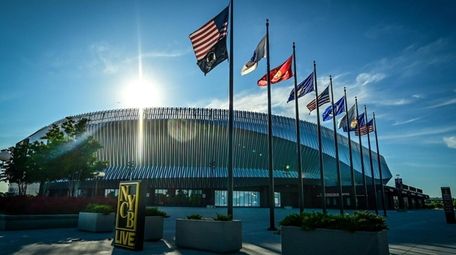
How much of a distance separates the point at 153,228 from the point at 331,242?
8.23m

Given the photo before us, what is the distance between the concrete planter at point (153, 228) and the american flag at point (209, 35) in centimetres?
773

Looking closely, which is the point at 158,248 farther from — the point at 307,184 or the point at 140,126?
the point at 307,184

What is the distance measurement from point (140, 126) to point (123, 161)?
28.7 feet

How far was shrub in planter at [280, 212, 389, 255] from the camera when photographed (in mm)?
7422

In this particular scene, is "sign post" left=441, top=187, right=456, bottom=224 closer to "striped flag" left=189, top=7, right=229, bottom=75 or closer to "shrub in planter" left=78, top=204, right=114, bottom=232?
"striped flag" left=189, top=7, right=229, bottom=75

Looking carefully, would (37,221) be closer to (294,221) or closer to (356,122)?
(294,221)

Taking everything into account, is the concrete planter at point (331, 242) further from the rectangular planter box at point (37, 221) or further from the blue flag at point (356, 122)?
the blue flag at point (356, 122)

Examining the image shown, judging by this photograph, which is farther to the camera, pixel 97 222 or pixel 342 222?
pixel 97 222

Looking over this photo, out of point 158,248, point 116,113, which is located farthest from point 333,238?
point 116,113

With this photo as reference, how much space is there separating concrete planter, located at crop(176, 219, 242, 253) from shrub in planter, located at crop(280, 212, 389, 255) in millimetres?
2282

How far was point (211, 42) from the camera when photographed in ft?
48.8

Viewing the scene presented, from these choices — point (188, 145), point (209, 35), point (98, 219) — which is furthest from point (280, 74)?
point (188, 145)

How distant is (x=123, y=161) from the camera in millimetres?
70250

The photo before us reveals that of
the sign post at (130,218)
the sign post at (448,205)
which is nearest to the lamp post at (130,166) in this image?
the sign post at (448,205)
